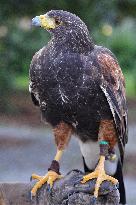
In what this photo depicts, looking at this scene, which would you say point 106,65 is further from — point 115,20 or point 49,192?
point 115,20

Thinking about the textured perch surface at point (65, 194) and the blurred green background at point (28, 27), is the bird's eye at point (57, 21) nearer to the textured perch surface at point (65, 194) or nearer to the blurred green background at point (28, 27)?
the textured perch surface at point (65, 194)

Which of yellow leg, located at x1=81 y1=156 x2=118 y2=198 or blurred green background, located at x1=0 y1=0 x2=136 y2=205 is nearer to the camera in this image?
yellow leg, located at x1=81 y1=156 x2=118 y2=198

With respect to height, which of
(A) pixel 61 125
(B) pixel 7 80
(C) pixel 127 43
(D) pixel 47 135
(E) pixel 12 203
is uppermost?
(C) pixel 127 43

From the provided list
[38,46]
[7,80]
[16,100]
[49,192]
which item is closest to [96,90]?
[49,192]

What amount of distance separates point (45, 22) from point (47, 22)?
0.6 inches

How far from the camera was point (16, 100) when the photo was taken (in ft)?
40.2

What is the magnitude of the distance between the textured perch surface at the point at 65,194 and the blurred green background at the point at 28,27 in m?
5.20

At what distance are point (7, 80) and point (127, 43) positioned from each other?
3.66 metres

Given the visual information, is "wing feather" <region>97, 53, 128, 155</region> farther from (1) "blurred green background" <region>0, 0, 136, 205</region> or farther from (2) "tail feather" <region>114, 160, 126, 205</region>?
(1) "blurred green background" <region>0, 0, 136, 205</region>

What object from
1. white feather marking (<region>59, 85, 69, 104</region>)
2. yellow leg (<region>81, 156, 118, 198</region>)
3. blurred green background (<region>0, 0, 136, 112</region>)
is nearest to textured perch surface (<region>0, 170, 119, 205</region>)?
yellow leg (<region>81, 156, 118, 198</region>)

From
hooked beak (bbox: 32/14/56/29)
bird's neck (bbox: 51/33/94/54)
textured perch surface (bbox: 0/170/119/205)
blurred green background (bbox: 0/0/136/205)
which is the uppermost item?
blurred green background (bbox: 0/0/136/205)

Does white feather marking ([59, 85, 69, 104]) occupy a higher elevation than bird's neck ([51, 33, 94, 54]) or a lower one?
lower

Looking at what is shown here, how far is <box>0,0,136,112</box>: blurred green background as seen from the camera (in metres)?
9.05

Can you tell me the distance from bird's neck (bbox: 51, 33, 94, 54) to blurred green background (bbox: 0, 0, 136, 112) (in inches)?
183
